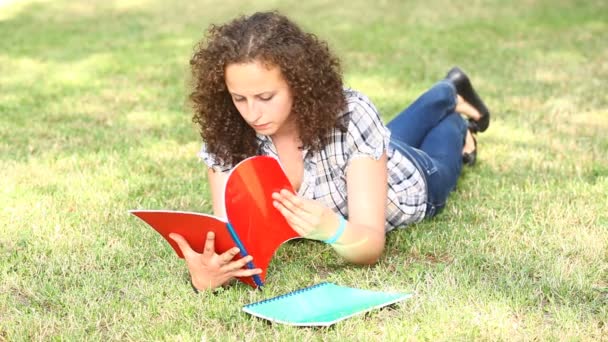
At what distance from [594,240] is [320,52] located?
1.25 metres

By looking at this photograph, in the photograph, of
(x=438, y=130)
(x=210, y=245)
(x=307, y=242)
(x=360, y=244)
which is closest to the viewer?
(x=210, y=245)

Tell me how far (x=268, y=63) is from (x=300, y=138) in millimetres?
377

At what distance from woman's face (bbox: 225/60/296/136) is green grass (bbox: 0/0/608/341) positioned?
0.57 metres

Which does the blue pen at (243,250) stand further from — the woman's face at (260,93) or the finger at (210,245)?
the woman's face at (260,93)

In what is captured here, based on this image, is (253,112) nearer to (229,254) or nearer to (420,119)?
(229,254)

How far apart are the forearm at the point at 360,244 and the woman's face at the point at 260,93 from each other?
0.43 metres

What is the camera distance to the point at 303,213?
108 inches

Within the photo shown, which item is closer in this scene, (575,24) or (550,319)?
(550,319)

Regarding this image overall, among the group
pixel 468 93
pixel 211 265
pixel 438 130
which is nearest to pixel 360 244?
pixel 211 265

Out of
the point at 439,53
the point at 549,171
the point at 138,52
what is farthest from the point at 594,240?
the point at 138,52

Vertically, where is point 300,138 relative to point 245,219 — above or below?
above

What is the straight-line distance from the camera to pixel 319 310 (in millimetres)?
2734

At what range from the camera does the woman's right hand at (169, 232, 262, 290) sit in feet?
9.12

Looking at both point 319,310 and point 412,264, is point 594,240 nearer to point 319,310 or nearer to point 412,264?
point 412,264
